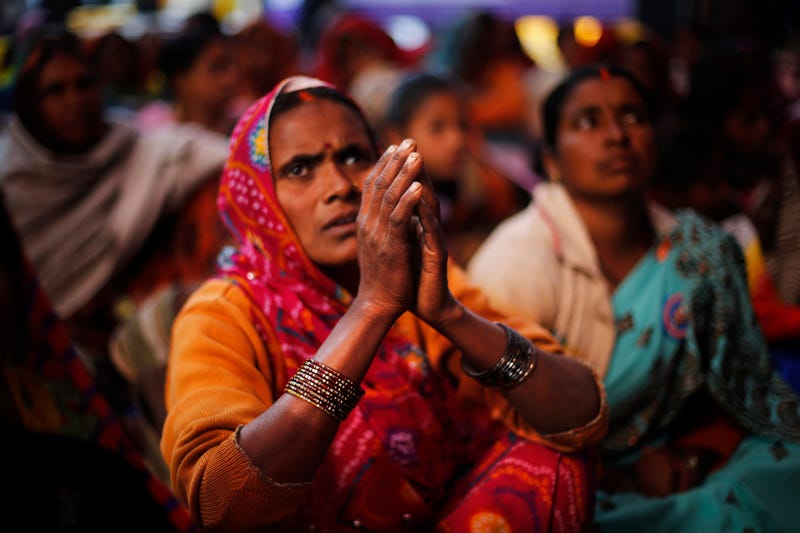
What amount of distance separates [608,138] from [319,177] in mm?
1025

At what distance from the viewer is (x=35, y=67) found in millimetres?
3439

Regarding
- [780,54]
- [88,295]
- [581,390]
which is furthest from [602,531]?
[780,54]

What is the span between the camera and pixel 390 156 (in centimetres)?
141

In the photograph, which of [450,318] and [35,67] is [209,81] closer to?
[35,67]

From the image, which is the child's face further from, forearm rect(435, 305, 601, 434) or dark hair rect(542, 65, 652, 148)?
forearm rect(435, 305, 601, 434)

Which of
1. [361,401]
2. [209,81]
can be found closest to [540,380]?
[361,401]

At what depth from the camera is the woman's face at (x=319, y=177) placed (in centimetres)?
166

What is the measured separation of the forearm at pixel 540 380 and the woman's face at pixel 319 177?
281 mm

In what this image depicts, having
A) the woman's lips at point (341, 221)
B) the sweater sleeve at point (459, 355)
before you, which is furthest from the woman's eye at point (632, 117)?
the woman's lips at point (341, 221)

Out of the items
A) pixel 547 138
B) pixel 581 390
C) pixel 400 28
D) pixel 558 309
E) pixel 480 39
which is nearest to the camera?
pixel 581 390

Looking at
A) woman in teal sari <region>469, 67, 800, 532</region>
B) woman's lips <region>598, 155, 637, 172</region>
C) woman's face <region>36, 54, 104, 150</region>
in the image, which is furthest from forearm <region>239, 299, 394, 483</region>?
woman's face <region>36, 54, 104, 150</region>

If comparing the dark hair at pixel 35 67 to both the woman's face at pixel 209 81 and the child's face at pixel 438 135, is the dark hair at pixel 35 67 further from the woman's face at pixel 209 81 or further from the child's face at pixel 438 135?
the child's face at pixel 438 135

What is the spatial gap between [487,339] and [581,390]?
0.25m

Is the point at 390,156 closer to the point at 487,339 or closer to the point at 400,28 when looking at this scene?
the point at 487,339
